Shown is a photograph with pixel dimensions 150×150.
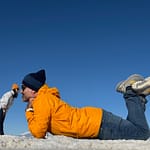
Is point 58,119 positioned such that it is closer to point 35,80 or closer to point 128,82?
point 35,80

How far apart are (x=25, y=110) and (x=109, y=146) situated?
2.14 metres

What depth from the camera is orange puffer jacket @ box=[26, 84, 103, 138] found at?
6797 millimetres

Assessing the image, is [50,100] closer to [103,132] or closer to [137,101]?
[103,132]

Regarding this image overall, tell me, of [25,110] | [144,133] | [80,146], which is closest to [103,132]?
[144,133]

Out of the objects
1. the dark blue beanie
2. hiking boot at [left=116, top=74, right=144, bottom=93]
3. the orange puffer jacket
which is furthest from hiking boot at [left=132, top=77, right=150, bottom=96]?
the dark blue beanie

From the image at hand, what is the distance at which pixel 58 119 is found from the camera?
6.93 m

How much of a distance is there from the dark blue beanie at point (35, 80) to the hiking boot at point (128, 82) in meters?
1.36

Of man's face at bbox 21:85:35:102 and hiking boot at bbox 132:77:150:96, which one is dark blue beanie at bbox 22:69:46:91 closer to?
man's face at bbox 21:85:35:102

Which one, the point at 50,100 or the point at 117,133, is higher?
the point at 50,100

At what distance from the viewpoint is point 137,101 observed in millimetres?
7344

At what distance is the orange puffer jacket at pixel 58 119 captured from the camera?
6.80 m

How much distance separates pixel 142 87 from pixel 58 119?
60.1 inches

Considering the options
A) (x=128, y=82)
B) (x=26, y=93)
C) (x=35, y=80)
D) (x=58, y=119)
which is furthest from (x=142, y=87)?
(x=26, y=93)

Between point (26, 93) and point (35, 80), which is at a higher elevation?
point (35, 80)
